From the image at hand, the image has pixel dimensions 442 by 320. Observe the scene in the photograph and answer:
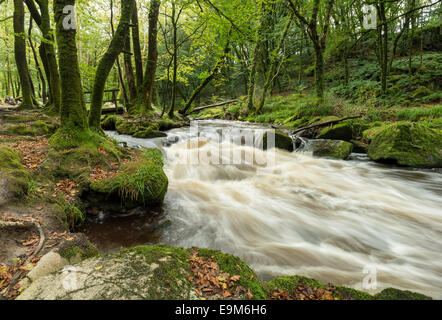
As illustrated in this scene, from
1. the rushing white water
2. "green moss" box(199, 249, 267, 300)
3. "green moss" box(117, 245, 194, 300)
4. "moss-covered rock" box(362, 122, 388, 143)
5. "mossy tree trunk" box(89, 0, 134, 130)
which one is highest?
"mossy tree trunk" box(89, 0, 134, 130)

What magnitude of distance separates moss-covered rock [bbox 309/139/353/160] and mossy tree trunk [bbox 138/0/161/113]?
345 inches

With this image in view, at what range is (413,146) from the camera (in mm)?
6289

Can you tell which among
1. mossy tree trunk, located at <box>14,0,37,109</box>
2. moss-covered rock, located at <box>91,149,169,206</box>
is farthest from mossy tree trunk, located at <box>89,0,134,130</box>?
mossy tree trunk, located at <box>14,0,37,109</box>

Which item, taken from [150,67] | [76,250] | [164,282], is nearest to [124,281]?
[164,282]

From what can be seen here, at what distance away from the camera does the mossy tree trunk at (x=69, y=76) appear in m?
4.36

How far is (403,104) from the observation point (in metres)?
11.1

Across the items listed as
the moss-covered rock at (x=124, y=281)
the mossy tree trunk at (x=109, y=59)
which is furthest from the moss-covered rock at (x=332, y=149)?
the moss-covered rock at (x=124, y=281)

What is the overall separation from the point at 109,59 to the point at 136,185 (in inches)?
150

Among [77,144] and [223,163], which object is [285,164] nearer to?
[223,163]

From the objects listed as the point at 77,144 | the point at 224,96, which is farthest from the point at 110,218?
the point at 224,96

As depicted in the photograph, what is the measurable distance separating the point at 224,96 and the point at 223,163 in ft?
90.7

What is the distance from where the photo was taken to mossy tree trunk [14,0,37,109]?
9.55 m

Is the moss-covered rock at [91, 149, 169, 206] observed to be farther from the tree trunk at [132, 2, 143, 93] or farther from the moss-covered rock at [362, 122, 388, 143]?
the tree trunk at [132, 2, 143, 93]

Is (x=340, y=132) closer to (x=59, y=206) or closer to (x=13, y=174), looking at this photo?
(x=59, y=206)
